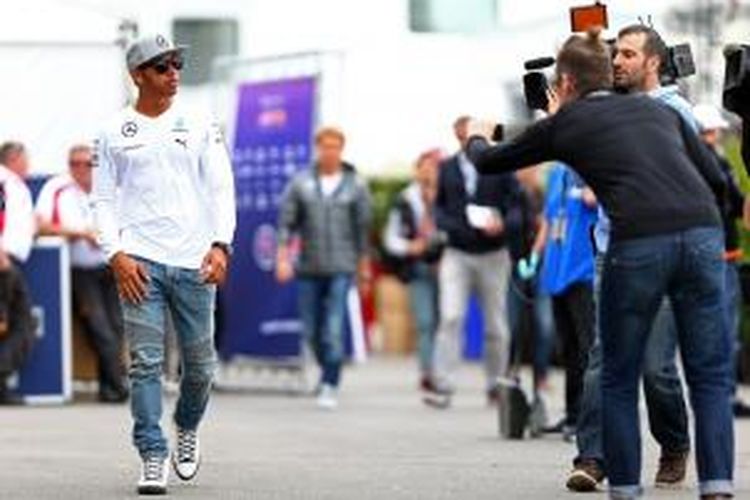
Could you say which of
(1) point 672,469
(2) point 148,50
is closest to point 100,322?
(2) point 148,50

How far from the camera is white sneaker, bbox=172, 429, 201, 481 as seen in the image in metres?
11.7

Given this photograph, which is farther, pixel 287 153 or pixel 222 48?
pixel 222 48

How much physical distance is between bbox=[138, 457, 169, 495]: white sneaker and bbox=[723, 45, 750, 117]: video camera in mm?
2820

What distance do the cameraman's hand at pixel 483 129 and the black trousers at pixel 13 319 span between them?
7847 mm

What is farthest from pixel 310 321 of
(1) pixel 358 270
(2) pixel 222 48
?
(2) pixel 222 48

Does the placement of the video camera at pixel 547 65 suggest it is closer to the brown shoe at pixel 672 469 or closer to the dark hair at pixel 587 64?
the dark hair at pixel 587 64

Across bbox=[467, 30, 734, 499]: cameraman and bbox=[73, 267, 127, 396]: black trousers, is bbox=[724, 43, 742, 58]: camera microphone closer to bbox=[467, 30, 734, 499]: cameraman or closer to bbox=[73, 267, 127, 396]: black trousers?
Result: bbox=[467, 30, 734, 499]: cameraman

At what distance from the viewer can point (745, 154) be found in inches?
436

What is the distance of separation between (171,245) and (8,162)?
684cm

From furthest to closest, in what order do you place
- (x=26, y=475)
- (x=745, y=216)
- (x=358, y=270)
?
(x=358, y=270), (x=26, y=475), (x=745, y=216)

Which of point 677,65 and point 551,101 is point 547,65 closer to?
point 551,101

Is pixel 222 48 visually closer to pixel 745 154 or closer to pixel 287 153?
pixel 287 153

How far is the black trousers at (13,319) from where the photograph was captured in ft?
58.6

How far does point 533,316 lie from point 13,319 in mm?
3510
